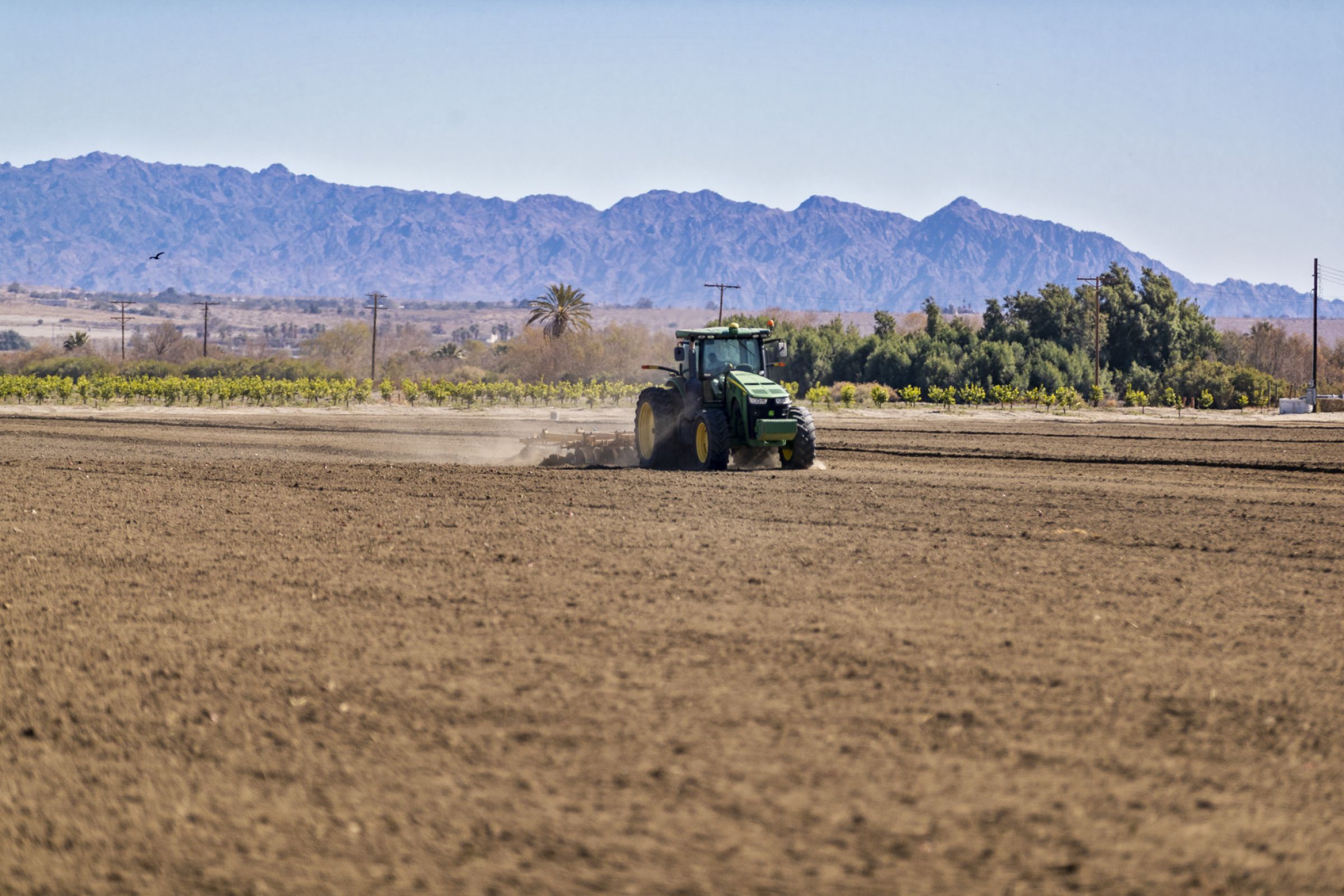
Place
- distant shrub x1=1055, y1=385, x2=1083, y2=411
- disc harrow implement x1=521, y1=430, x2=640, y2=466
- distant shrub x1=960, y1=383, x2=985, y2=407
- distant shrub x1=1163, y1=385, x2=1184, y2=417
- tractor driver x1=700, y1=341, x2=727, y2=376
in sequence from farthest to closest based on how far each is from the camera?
distant shrub x1=1163, y1=385, x2=1184, y2=417
distant shrub x1=960, y1=383, x2=985, y2=407
distant shrub x1=1055, y1=385, x2=1083, y2=411
disc harrow implement x1=521, y1=430, x2=640, y2=466
tractor driver x1=700, y1=341, x2=727, y2=376

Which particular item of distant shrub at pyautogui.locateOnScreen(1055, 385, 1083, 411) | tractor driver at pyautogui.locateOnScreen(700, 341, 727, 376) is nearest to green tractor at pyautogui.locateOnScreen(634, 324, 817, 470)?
tractor driver at pyautogui.locateOnScreen(700, 341, 727, 376)

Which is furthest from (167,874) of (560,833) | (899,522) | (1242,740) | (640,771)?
(899,522)

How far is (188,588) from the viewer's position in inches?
450

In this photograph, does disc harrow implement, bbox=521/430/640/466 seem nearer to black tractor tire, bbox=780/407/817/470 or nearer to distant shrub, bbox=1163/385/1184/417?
black tractor tire, bbox=780/407/817/470

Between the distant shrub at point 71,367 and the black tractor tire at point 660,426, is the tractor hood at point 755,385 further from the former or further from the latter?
the distant shrub at point 71,367

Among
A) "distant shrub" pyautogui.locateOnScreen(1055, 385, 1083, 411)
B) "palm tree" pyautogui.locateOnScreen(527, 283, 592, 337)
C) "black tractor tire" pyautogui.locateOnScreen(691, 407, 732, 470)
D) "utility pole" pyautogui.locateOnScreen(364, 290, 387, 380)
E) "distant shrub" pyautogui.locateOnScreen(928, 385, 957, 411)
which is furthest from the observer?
"palm tree" pyautogui.locateOnScreen(527, 283, 592, 337)

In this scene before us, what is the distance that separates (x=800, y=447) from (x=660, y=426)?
2.44 m

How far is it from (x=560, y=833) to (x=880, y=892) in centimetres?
142

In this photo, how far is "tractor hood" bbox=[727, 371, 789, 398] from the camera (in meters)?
20.9

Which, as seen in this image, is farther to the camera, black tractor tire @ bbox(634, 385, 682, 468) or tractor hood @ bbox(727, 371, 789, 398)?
black tractor tire @ bbox(634, 385, 682, 468)

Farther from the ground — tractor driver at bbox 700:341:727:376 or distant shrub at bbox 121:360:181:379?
distant shrub at bbox 121:360:181:379

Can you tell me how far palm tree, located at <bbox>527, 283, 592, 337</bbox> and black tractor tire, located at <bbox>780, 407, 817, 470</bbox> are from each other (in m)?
59.6

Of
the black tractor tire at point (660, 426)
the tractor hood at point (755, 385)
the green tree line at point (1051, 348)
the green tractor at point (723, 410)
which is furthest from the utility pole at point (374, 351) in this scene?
the tractor hood at point (755, 385)

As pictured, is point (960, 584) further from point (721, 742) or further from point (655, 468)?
point (655, 468)
